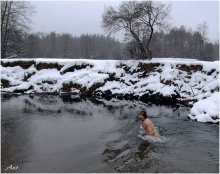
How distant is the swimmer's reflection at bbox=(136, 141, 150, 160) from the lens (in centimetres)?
983

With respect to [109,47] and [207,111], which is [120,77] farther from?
[109,47]

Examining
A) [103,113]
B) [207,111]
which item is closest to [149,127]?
[207,111]

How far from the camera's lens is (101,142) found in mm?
11219

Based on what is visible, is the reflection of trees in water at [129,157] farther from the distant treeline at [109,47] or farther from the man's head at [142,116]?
the distant treeline at [109,47]

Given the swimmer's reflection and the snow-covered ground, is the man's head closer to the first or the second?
the swimmer's reflection

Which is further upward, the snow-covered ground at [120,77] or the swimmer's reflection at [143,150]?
the snow-covered ground at [120,77]

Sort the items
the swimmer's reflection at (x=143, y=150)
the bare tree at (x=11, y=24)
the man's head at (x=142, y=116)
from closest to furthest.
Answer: the swimmer's reflection at (x=143, y=150) < the man's head at (x=142, y=116) < the bare tree at (x=11, y=24)

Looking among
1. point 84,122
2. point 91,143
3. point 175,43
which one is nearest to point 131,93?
point 84,122

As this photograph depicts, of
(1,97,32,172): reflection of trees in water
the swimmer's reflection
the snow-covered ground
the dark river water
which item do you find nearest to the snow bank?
the dark river water

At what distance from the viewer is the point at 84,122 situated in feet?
48.0

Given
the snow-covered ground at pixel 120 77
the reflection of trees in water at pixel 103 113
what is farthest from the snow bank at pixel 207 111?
the snow-covered ground at pixel 120 77

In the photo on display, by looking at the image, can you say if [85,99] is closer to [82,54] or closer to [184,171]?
[184,171]

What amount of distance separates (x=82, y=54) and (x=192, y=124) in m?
87.7

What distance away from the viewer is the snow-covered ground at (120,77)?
20.4 m
